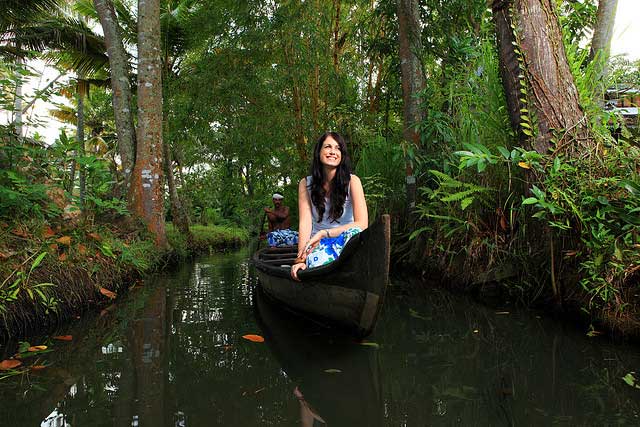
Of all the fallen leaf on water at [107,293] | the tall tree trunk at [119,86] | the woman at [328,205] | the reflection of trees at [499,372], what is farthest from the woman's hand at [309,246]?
the tall tree trunk at [119,86]

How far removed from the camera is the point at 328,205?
3.34 m

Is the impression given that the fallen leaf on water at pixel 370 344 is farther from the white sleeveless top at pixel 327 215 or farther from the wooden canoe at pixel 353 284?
the white sleeveless top at pixel 327 215

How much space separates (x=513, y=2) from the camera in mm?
3650

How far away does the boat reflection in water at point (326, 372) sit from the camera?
1984 millimetres

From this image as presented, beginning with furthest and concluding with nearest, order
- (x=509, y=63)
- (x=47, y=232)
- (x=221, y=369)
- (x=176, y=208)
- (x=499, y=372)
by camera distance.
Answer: (x=176, y=208), (x=47, y=232), (x=509, y=63), (x=221, y=369), (x=499, y=372)

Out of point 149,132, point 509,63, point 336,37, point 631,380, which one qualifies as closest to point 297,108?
point 336,37

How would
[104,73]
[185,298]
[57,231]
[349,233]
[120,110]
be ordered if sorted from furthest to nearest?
1. [104,73]
2. [120,110]
3. [185,298]
4. [57,231]
5. [349,233]

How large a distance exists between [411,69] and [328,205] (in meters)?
3.34

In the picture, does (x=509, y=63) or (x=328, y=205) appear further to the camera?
(x=509, y=63)

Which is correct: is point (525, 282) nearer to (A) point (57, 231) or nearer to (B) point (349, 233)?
(B) point (349, 233)

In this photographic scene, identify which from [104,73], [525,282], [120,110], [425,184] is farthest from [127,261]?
[104,73]

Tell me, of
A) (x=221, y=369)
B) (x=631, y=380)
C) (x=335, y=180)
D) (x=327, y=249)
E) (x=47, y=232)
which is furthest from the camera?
(x=47, y=232)

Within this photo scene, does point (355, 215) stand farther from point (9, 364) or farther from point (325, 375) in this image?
point (9, 364)

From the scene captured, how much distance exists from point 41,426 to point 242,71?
7.29m
